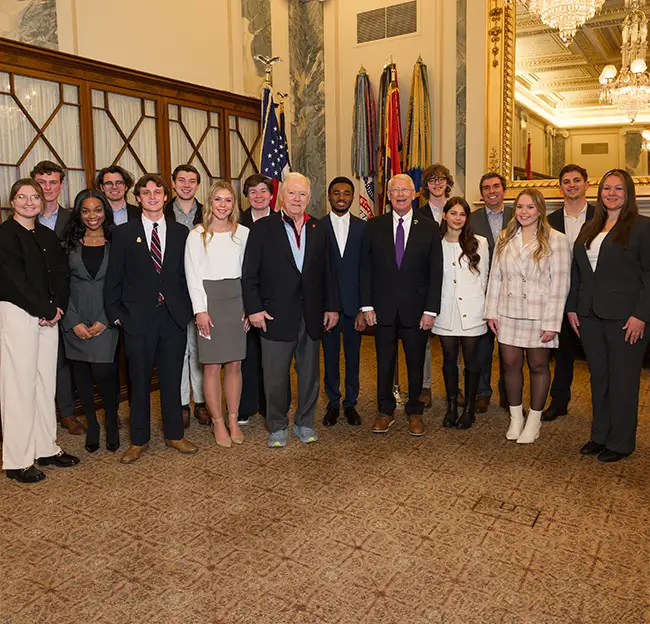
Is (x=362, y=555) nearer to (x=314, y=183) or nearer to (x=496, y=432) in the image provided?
(x=496, y=432)

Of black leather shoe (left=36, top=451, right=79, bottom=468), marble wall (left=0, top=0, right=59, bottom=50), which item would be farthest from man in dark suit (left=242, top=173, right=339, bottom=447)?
marble wall (left=0, top=0, right=59, bottom=50)

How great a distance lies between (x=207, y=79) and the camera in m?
6.27

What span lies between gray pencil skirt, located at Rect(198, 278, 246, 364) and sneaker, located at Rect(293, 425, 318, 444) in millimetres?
594

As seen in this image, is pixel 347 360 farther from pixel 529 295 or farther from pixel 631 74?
pixel 631 74

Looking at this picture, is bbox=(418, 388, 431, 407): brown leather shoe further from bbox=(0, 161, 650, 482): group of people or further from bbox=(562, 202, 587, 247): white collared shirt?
bbox=(562, 202, 587, 247): white collared shirt

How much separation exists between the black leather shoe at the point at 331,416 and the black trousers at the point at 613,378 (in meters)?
1.57

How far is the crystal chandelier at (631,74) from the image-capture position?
18.8ft

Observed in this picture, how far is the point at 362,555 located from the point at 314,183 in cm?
568

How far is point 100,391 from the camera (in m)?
3.71

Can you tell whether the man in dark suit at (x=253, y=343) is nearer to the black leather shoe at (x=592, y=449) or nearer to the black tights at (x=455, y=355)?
the black tights at (x=455, y=355)

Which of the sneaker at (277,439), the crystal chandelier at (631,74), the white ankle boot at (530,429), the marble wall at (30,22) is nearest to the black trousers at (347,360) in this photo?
the sneaker at (277,439)

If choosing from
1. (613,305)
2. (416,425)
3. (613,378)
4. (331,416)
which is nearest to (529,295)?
(613,305)

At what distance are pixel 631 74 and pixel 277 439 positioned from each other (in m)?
4.89

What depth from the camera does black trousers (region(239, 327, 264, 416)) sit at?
4.05 m
